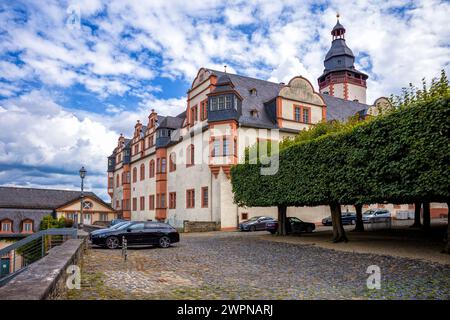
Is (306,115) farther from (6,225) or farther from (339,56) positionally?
(6,225)

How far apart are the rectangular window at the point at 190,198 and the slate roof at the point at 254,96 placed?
921 cm

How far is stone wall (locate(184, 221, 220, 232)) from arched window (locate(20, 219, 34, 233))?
36438 mm

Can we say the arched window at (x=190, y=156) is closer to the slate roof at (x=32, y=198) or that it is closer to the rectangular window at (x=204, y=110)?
the rectangular window at (x=204, y=110)

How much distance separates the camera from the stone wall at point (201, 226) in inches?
1368

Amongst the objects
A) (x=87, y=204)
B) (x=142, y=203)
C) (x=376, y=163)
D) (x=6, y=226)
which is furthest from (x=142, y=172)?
(x=376, y=163)

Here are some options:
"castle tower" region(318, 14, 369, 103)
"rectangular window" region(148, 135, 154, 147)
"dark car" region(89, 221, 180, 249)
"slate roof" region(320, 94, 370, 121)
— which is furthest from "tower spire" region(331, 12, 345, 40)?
"dark car" region(89, 221, 180, 249)

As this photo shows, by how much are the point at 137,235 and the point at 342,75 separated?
4750 cm

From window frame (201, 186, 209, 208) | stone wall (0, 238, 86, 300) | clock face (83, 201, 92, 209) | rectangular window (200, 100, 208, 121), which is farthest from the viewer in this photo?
clock face (83, 201, 92, 209)

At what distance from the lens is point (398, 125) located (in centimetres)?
1581

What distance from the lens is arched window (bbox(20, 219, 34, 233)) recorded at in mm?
59906

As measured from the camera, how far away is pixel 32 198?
225 ft

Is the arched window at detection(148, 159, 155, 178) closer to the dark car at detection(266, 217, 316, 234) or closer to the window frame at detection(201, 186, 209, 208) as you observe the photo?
the window frame at detection(201, 186, 209, 208)
